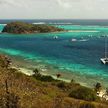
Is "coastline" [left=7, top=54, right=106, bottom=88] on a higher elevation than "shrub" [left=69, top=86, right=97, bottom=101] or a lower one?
lower

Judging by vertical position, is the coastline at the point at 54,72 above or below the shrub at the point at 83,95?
below

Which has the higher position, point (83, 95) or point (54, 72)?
point (83, 95)

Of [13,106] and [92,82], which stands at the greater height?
[13,106]

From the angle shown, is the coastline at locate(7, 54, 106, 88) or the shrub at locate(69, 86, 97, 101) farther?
the coastline at locate(7, 54, 106, 88)

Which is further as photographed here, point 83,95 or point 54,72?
point 54,72

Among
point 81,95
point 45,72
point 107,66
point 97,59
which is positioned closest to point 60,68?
point 45,72

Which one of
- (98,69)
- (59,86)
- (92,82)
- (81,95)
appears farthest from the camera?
(98,69)

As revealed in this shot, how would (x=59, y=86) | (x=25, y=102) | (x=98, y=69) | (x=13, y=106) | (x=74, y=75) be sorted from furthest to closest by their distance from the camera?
(x=98, y=69) → (x=74, y=75) → (x=59, y=86) → (x=25, y=102) → (x=13, y=106)

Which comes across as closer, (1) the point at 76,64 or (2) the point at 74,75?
(2) the point at 74,75

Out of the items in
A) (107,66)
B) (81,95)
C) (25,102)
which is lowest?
(107,66)

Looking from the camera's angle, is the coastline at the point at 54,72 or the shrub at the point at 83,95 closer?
the shrub at the point at 83,95

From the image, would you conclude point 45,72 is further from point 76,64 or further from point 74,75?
point 76,64
